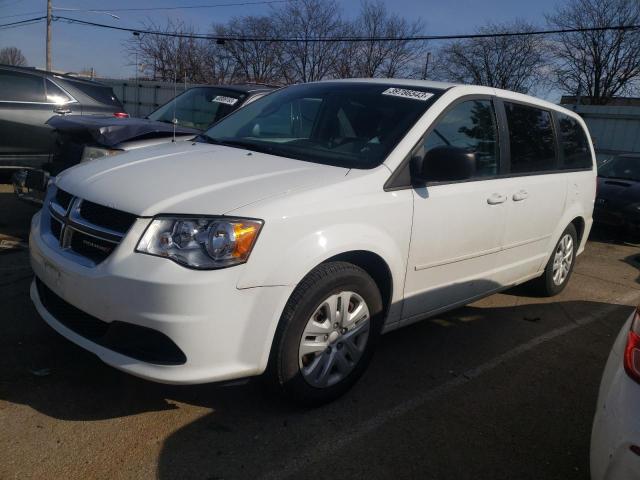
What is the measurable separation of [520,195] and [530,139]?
0.60 meters

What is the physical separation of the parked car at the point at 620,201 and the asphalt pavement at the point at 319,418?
560 centimetres

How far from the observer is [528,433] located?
10.0 feet

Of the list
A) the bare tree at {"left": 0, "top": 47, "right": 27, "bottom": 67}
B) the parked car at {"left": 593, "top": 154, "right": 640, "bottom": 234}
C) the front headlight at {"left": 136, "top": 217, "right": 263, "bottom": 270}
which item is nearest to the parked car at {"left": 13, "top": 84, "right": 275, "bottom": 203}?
the front headlight at {"left": 136, "top": 217, "right": 263, "bottom": 270}

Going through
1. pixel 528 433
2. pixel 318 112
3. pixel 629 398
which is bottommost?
pixel 528 433

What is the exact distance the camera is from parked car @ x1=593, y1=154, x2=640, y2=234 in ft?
29.6

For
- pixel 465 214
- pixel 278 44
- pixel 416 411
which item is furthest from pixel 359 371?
pixel 278 44

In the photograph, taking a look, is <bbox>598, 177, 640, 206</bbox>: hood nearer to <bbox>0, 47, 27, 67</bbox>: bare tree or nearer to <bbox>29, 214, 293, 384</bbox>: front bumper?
<bbox>29, 214, 293, 384</bbox>: front bumper

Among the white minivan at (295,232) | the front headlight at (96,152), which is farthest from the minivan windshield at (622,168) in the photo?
the front headlight at (96,152)

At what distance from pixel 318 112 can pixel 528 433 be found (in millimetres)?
2401

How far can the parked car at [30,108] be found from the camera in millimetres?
7465

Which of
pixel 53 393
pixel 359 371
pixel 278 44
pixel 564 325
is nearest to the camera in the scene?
pixel 53 393

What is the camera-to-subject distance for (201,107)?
696 centimetres

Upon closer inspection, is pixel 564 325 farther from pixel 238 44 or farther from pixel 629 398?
pixel 238 44

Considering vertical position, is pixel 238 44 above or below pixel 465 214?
above
